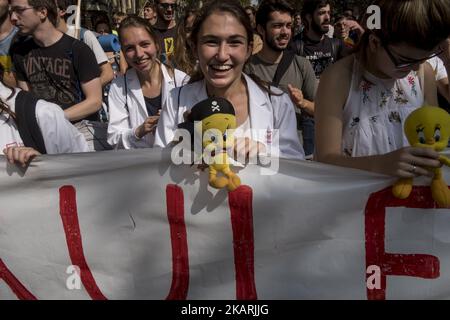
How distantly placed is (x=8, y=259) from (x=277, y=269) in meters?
1.15

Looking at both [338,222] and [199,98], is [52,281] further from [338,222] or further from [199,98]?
[338,222]

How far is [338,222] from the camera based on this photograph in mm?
1935

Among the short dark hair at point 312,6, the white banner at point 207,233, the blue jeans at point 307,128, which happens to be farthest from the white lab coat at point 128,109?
the short dark hair at point 312,6

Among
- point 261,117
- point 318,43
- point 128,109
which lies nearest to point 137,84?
point 128,109

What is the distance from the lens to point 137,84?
302 centimetres

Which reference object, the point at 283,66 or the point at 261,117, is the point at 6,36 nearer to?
the point at 283,66

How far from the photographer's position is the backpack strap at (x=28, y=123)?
2.15m

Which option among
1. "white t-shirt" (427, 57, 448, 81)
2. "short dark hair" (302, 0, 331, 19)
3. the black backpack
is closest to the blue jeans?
the black backpack

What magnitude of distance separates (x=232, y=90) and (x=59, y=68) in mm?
1460

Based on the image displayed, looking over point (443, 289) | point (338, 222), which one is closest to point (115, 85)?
point (338, 222)

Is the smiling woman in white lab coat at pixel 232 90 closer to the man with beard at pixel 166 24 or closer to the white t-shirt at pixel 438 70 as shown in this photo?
the white t-shirt at pixel 438 70

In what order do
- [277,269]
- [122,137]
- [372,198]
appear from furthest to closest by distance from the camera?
[122,137]
[277,269]
[372,198]

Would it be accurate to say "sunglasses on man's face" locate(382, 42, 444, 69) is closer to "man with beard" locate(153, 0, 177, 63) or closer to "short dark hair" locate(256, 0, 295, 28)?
"short dark hair" locate(256, 0, 295, 28)

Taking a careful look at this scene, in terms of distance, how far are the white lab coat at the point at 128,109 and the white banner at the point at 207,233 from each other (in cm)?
69
